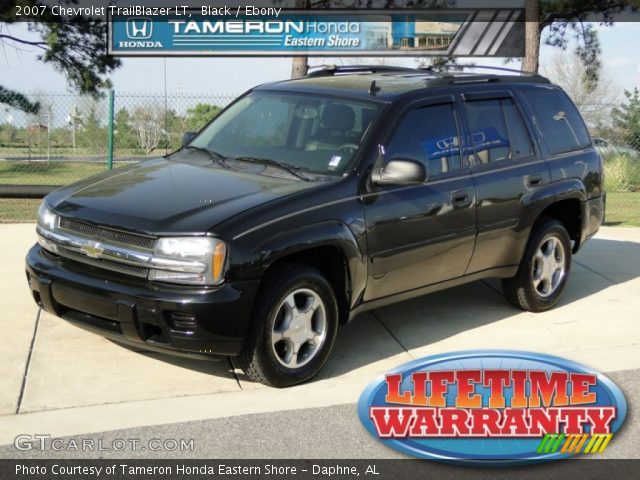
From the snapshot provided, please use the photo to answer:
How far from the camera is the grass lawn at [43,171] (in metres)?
15.6

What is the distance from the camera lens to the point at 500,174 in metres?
6.92

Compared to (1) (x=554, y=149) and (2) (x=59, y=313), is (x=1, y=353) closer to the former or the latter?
(2) (x=59, y=313)

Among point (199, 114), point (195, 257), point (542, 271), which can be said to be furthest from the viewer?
point (199, 114)

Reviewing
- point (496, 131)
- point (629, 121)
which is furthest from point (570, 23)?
point (496, 131)

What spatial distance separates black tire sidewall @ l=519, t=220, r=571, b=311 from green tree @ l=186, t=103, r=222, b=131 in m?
7.15

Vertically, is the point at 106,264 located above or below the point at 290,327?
above

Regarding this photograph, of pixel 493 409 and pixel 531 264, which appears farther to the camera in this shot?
pixel 531 264

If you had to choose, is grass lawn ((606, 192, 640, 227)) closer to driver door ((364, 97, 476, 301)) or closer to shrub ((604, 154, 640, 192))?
shrub ((604, 154, 640, 192))

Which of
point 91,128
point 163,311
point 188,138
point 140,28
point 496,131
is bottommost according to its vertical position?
point 163,311

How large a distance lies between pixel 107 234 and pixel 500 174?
3041 millimetres

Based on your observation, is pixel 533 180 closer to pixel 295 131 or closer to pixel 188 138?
pixel 295 131

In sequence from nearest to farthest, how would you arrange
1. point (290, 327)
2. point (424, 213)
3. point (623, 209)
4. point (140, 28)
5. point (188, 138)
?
point (290, 327) → point (424, 213) → point (188, 138) → point (623, 209) → point (140, 28)

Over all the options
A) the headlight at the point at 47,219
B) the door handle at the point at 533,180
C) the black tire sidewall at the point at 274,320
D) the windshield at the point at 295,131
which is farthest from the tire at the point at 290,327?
the door handle at the point at 533,180

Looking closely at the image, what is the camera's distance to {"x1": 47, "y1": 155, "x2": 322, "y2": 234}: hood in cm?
529
